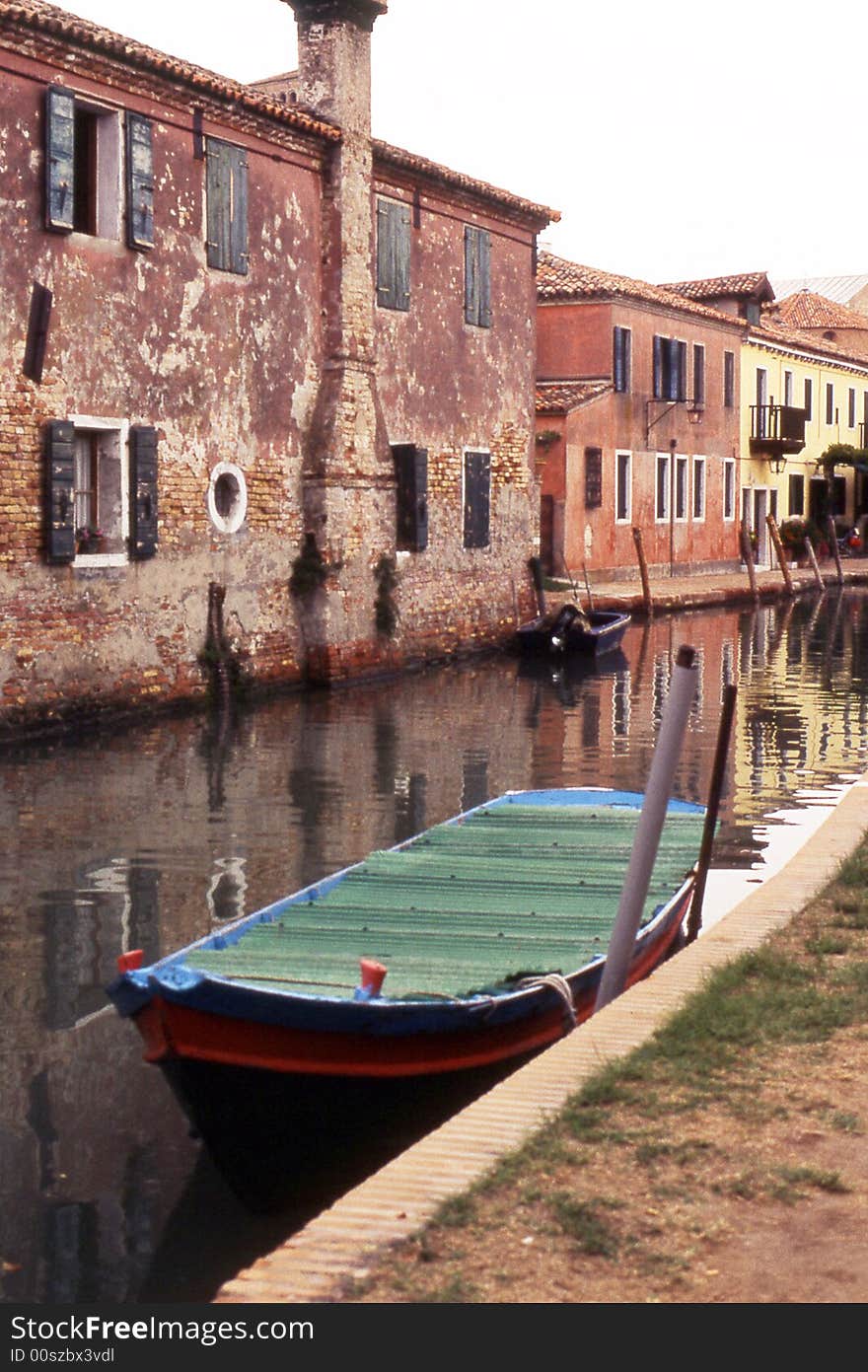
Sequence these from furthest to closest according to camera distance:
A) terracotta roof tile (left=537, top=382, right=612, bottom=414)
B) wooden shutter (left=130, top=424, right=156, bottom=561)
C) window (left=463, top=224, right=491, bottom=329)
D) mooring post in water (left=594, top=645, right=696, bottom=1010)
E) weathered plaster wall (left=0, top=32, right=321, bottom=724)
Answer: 1. terracotta roof tile (left=537, top=382, right=612, bottom=414)
2. window (left=463, top=224, right=491, bottom=329)
3. wooden shutter (left=130, top=424, right=156, bottom=561)
4. weathered plaster wall (left=0, top=32, right=321, bottom=724)
5. mooring post in water (left=594, top=645, right=696, bottom=1010)

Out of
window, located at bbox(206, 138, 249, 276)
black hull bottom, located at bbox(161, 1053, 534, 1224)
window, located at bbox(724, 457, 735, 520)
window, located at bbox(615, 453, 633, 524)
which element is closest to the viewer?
black hull bottom, located at bbox(161, 1053, 534, 1224)

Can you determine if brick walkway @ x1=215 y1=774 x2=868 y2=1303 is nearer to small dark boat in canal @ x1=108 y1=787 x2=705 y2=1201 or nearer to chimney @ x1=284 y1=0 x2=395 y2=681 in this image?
small dark boat in canal @ x1=108 y1=787 x2=705 y2=1201

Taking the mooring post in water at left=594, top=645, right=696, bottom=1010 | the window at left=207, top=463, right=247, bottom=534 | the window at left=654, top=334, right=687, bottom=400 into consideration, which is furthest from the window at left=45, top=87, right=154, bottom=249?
the window at left=654, top=334, right=687, bottom=400

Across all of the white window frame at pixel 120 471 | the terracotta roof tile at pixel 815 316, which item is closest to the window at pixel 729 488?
the terracotta roof tile at pixel 815 316

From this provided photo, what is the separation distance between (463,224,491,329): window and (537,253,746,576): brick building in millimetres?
8830

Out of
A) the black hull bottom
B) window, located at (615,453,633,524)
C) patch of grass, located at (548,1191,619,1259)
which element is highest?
window, located at (615,453,633,524)

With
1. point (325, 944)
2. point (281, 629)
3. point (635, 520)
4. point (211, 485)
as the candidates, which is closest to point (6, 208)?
point (211, 485)

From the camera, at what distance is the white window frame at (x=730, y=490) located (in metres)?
44.8

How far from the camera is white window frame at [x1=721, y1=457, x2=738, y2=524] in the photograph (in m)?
44.8

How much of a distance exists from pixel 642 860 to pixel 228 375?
1413 cm

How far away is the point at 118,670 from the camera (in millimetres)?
18422

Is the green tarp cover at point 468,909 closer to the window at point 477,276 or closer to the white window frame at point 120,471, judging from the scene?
the white window frame at point 120,471

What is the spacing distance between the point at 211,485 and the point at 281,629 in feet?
7.34

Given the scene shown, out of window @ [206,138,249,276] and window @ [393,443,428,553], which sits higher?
window @ [206,138,249,276]
